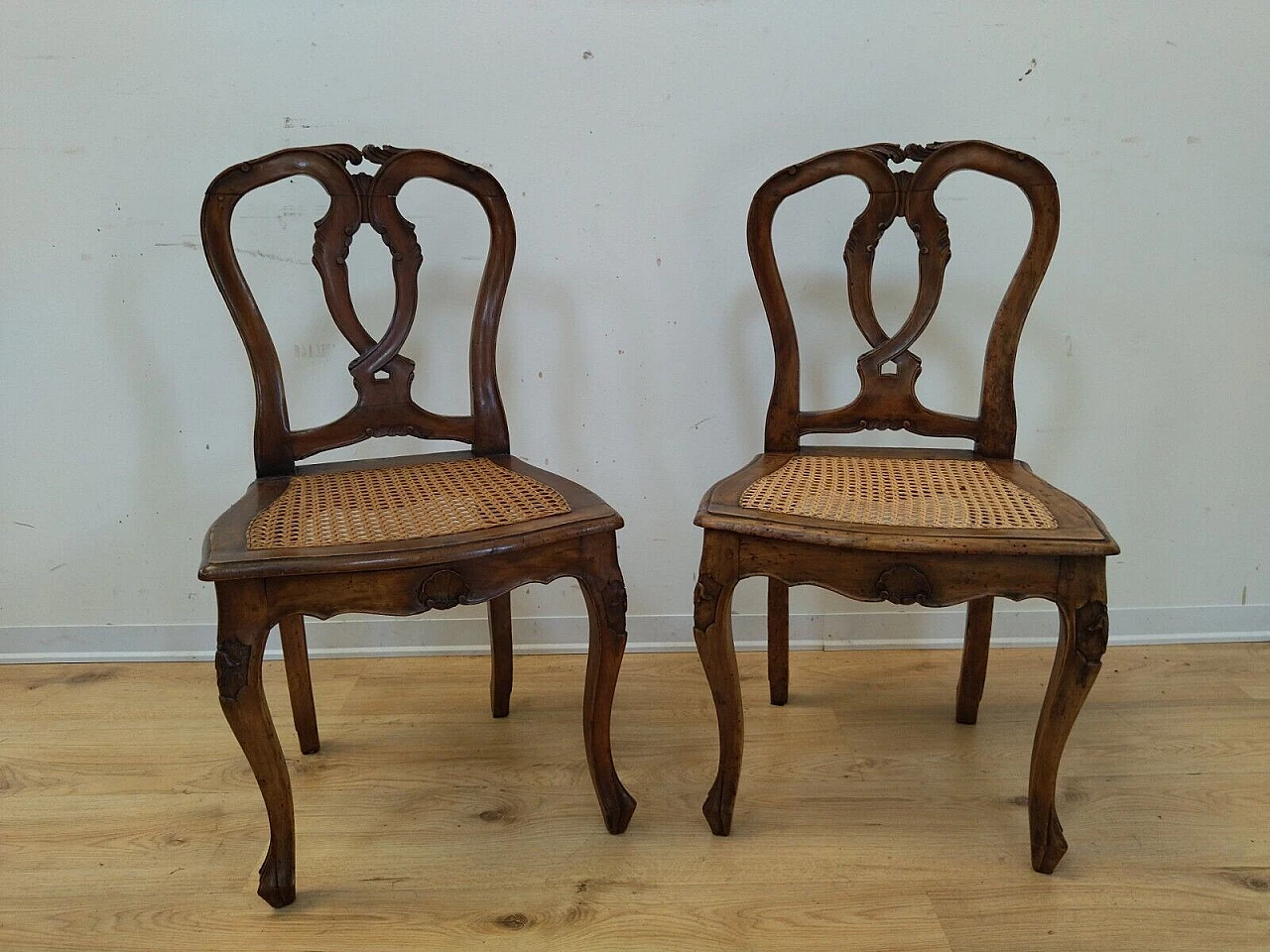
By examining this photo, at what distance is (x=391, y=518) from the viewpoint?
1.32m

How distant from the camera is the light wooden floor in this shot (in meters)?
1.25

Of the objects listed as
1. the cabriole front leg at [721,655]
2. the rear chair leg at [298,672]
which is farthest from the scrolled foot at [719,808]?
the rear chair leg at [298,672]

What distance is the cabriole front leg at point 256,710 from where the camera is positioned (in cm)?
119

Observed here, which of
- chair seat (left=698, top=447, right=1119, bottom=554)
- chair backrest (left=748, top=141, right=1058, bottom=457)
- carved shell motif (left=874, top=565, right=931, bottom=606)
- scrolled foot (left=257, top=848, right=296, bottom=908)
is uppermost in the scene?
chair backrest (left=748, top=141, right=1058, bottom=457)

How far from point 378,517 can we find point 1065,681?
1004 millimetres

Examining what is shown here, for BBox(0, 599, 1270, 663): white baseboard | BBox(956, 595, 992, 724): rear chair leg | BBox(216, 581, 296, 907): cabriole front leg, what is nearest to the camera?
BBox(216, 581, 296, 907): cabriole front leg

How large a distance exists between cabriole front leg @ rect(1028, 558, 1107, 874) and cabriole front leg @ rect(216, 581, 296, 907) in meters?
1.07

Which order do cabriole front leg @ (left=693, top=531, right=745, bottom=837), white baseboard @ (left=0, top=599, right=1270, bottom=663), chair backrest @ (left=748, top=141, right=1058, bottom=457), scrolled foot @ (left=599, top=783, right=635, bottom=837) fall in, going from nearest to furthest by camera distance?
cabriole front leg @ (left=693, top=531, right=745, bottom=837) < scrolled foot @ (left=599, top=783, right=635, bottom=837) < chair backrest @ (left=748, top=141, right=1058, bottom=457) < white baseboard @ (left=0, top=599, right=1270, bottom=663)

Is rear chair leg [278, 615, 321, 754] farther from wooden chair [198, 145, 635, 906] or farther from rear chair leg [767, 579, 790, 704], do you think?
rear chair leg [767, 579, 790, 704]

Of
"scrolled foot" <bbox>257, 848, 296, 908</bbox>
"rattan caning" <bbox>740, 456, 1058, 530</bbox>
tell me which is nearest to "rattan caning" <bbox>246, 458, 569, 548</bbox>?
"rattan caning" <bbox>740, 456, 1058, 530</bbox>

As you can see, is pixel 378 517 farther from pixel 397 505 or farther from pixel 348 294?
pixel 348 294

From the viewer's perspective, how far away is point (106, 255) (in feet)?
6.05

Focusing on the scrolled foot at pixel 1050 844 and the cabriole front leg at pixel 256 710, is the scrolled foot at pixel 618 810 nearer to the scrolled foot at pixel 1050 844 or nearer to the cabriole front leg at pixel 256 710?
the cabriole front leg at pixel 256 710

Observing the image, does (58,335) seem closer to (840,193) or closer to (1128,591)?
(840,193)
